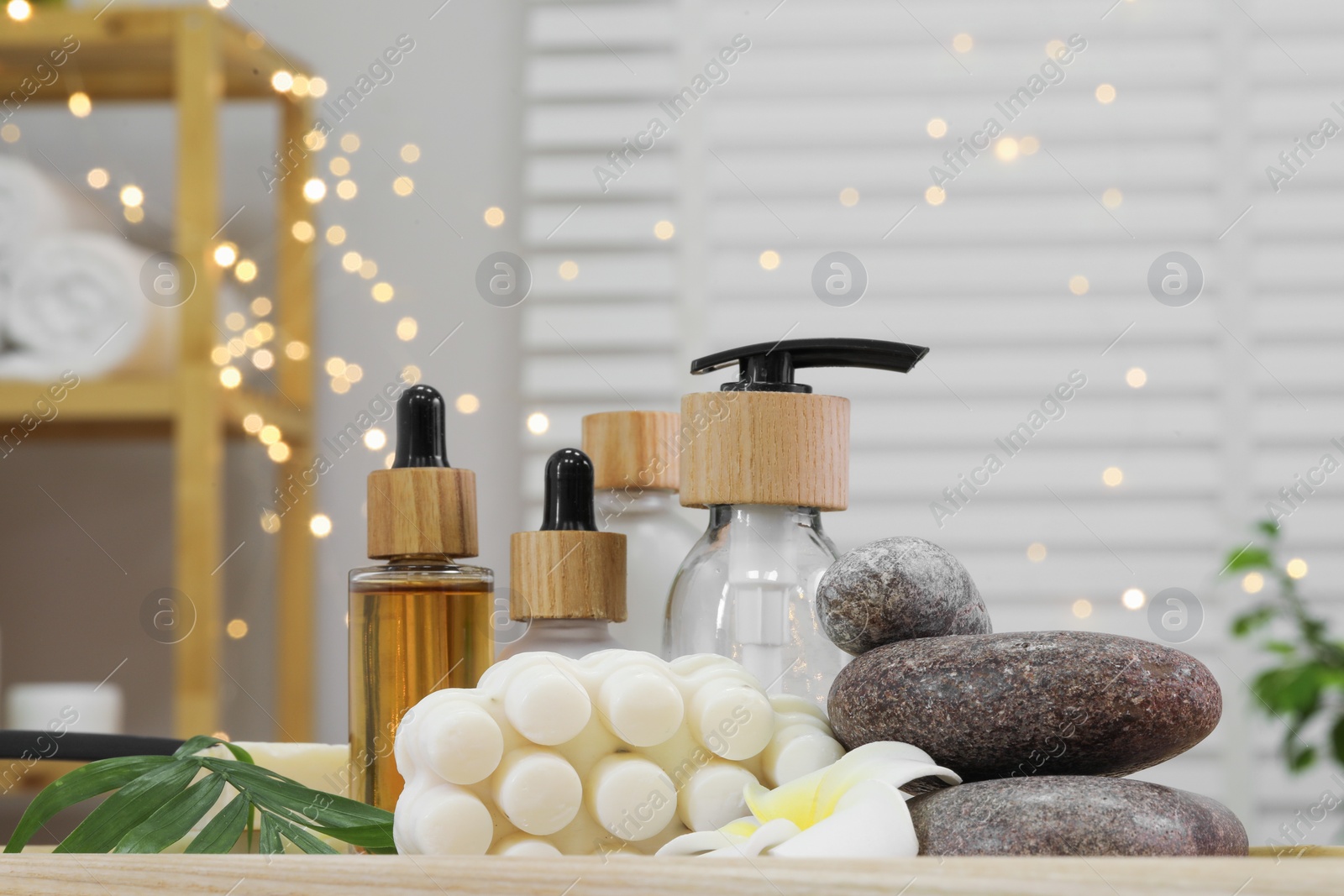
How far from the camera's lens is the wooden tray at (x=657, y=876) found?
0.21 meters

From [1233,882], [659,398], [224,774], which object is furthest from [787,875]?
[659,398]

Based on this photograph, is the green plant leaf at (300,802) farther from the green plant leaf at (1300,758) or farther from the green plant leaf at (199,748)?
the green plant leaf at (1300,758)

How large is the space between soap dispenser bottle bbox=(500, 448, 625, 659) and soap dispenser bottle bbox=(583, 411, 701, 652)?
2.4 inches

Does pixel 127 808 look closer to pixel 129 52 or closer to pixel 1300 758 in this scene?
pixel 129 52

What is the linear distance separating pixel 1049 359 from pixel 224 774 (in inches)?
34.1

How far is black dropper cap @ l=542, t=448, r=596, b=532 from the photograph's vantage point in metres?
0.45

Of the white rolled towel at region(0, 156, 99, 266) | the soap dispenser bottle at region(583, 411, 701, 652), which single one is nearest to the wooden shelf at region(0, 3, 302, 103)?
the white rolled towel at region(0, 156, 99, 266)

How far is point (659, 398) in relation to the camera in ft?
3.32

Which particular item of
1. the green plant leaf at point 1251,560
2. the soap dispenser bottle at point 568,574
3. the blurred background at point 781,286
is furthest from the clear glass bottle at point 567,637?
the green plant leaf at point 1251,560

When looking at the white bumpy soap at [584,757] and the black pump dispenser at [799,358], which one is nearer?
the white bumpy soap at [584,757]

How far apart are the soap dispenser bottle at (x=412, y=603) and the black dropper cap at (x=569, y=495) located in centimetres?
3

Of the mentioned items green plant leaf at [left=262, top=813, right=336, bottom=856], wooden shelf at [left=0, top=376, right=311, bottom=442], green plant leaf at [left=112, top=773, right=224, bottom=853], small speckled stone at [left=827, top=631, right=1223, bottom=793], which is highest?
wooden shelf at [left=0, top=376, right=311, bottom=442]

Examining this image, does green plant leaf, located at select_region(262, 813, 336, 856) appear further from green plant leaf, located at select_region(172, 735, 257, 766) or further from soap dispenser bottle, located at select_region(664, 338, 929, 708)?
soap dispenser bottle, located at select_region(664, 338, 929, 708)

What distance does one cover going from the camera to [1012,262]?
1.02m
